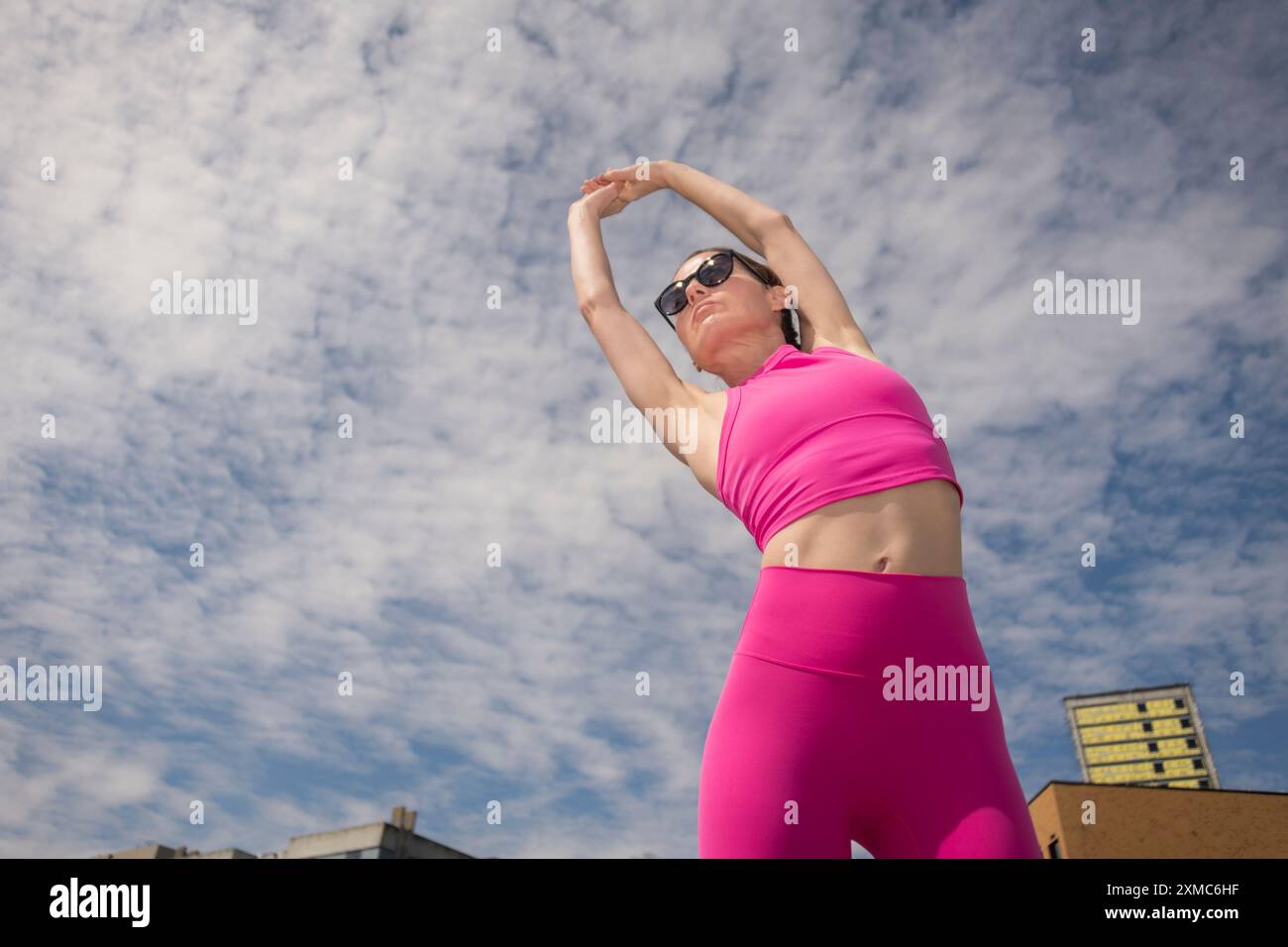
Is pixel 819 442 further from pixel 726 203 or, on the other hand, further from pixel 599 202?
pixel 599 202

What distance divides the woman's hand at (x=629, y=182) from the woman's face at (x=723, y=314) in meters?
0.65

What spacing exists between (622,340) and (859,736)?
5.21 feet

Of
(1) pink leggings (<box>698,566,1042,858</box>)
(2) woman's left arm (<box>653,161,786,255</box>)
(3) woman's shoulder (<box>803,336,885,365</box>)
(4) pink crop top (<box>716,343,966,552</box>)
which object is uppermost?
(2) woman's left arm (<box>653,161,786,255</box>)

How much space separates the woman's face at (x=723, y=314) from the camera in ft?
10.1

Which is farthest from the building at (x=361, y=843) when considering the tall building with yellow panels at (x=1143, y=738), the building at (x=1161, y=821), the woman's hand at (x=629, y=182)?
the tall building with yellow panels at (x=1143, y=738)

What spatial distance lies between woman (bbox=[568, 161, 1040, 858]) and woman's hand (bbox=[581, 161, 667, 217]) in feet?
4.18

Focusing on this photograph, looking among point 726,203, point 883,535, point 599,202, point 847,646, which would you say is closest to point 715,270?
point 726,203

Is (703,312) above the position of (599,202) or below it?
below

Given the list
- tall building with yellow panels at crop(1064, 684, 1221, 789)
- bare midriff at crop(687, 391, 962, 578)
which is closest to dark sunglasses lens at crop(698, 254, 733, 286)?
bare midriff at crop(687, 391, 962, 578)

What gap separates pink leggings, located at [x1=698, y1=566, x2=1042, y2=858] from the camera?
1.97 m

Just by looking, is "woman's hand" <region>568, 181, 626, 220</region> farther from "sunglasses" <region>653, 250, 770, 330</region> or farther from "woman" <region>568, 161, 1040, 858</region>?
"woman" <region>568, 161, 1040, 858</region>

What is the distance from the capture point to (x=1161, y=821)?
28375 mm
